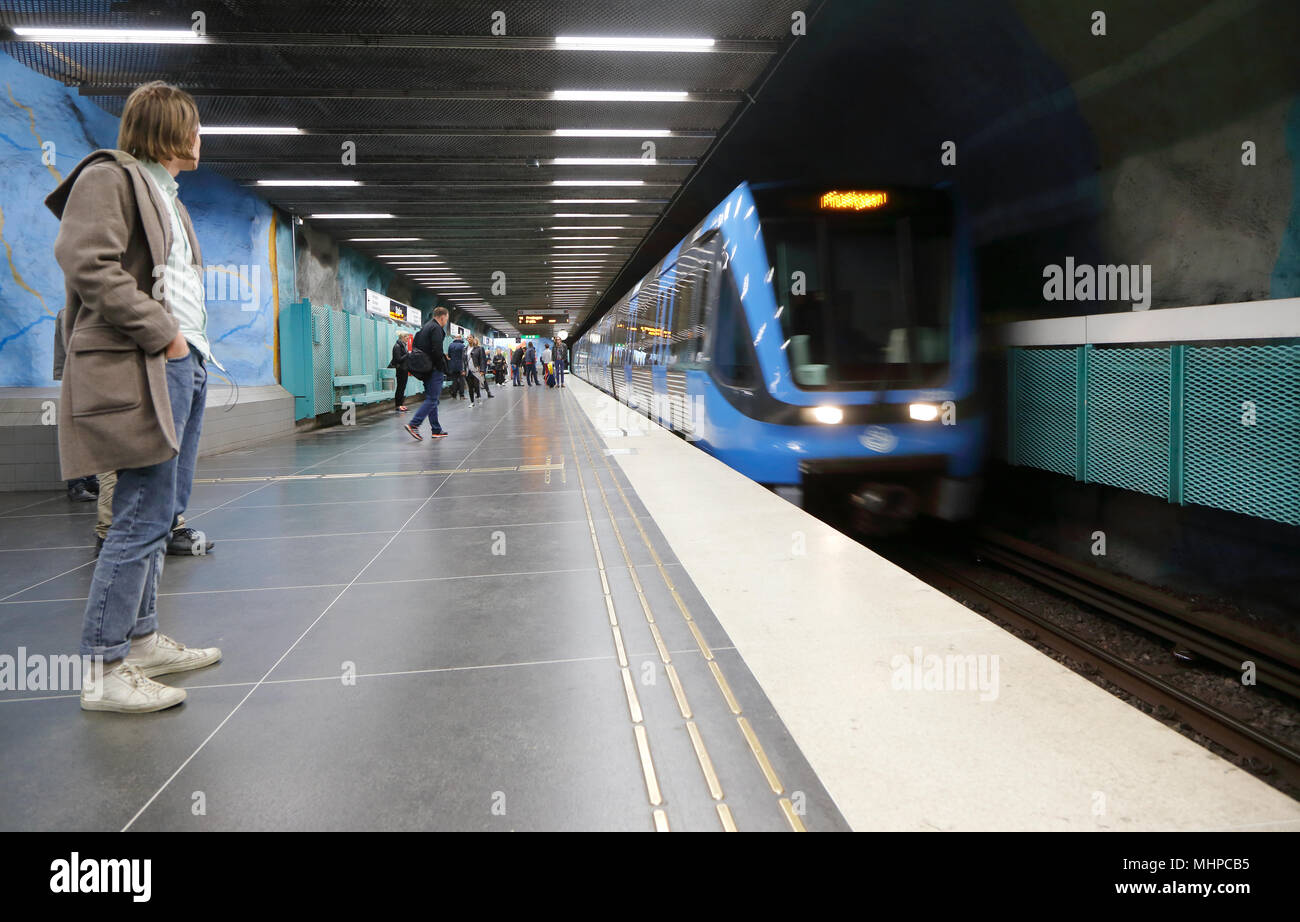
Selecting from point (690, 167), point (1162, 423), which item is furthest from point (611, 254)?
point (1162, 423)

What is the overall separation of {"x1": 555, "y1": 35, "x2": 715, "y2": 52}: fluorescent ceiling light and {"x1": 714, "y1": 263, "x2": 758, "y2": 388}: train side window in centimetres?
258

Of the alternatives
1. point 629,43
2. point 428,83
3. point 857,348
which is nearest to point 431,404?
point 428,83

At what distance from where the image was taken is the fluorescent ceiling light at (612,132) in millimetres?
10805

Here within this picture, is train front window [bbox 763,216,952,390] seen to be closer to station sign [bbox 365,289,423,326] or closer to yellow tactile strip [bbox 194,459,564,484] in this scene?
yellow tactile strip [bbox 194,459,564,484]

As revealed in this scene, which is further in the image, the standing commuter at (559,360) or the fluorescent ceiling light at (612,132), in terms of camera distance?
the standing commuter at (559,360)

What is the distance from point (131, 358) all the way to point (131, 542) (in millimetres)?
543

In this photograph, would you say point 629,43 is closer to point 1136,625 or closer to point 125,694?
point 1136,625

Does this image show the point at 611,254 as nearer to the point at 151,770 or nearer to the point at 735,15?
the point at 735,15

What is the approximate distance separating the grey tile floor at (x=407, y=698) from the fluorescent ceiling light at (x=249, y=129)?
660cm

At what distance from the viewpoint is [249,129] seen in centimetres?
998

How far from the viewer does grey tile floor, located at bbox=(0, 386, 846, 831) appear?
72.6 inches

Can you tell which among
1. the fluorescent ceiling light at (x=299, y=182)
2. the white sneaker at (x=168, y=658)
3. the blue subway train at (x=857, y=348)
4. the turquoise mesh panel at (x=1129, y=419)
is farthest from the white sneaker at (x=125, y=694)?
the fluorescent ceiling light at (x=299, y=182)

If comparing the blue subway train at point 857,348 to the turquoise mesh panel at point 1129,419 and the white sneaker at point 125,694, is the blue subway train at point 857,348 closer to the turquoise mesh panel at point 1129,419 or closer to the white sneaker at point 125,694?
the turquoise mesh panel at point 1129,419
